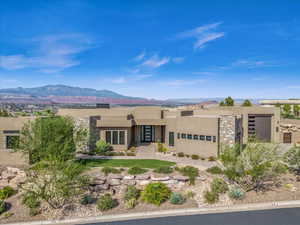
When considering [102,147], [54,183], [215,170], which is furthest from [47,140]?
[215,170]

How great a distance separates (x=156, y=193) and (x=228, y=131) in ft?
33.5

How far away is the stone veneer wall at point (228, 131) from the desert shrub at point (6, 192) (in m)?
17.4

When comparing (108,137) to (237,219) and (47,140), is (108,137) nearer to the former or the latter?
(47,140)

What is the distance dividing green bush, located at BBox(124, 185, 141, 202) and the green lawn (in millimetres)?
3111

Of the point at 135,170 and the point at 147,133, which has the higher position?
the point at 147,133

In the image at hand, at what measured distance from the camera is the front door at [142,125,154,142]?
2762 cm

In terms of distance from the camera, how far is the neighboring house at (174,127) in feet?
66.4

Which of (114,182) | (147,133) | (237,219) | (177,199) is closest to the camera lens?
(237,219)

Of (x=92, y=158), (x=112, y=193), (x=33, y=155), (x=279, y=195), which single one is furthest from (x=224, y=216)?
(x=33, y=155)

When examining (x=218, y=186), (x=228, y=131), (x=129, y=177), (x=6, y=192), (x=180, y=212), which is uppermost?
(x=228, y=131)

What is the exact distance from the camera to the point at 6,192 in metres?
14.2

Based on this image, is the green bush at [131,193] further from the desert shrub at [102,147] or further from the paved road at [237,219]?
the desert shrub at [102,147]

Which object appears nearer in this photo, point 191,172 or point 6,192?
point 6,192

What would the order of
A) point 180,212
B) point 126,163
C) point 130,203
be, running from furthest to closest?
point 126,163 < point 130,203 < point 180,212
